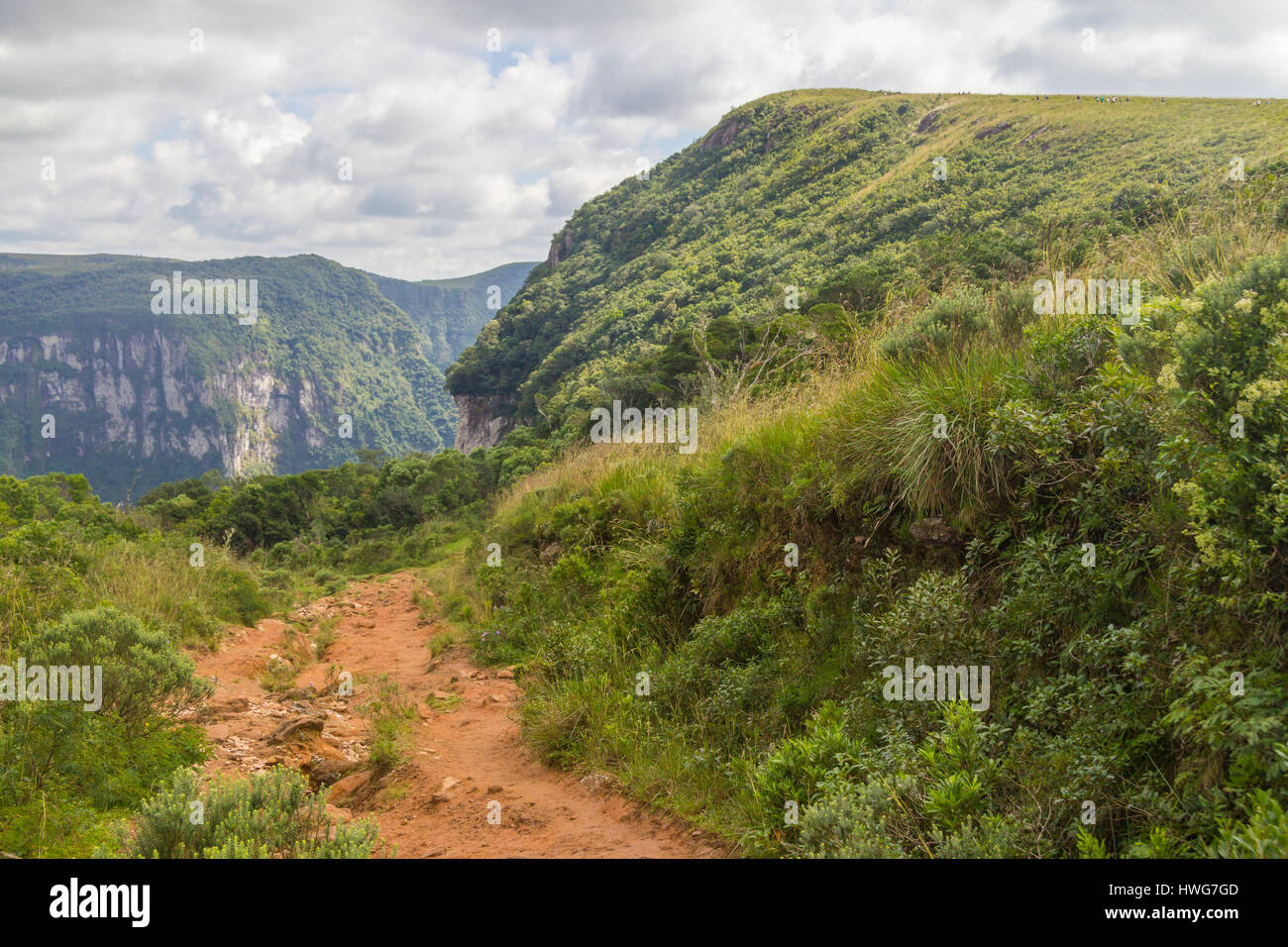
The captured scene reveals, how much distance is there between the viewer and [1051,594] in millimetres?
3527

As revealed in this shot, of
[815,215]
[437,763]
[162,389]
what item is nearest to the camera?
[437,763]

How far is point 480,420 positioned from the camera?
252 feet

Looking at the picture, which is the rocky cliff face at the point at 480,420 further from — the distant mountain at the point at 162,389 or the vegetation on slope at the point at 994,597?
the distant mountain at the point at 162,389

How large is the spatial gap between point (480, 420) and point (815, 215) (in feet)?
124

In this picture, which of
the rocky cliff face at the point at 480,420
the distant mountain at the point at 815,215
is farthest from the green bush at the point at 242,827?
the rocky cliff face at the point at 480,420

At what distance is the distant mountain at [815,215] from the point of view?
2603 centimetres

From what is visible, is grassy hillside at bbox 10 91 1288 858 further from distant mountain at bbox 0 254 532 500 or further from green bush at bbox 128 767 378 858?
distant mountain at bbox 0 254 532 500

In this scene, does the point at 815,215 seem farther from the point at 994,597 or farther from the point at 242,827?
the point at 242,827

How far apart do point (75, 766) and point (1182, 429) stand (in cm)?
600

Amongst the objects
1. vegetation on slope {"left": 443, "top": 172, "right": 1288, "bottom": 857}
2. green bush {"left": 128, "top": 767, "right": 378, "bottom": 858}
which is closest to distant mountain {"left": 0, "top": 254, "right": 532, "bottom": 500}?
vegetation on slope {"left": 443, "top": 172, "right": 1288, "bottom": 857}

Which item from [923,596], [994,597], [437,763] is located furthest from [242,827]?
[994,597]

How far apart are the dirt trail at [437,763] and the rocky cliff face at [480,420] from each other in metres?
60.5

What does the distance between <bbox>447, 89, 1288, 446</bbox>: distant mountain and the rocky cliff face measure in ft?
1.06
